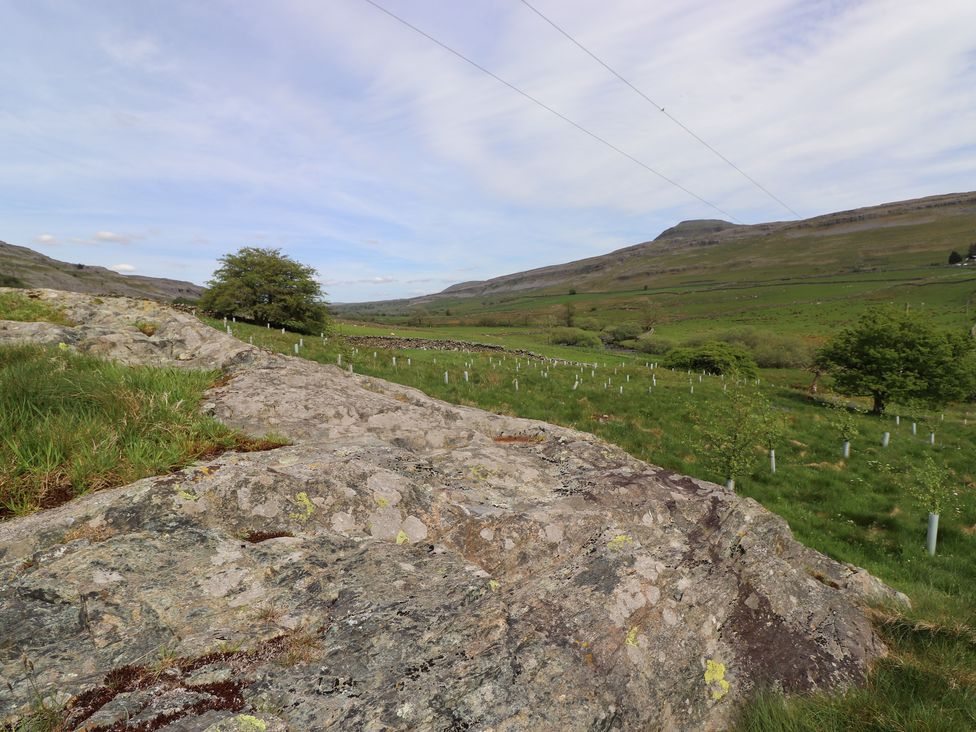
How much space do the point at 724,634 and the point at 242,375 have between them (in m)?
7.40

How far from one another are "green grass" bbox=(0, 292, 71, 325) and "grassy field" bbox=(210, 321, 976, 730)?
1064cm

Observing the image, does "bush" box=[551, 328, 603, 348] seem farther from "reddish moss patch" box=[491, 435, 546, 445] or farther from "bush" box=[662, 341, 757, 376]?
"reddish moss patch" box=[491, 435, 546, 445]

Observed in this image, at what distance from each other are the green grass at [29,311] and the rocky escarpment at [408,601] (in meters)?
14.8

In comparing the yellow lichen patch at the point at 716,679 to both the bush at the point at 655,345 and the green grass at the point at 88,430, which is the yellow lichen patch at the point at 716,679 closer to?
the green grass at the point at 88,430

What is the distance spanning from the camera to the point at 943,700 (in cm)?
301

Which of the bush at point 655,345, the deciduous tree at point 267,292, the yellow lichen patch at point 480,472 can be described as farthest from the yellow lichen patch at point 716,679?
the bush at point 655,345

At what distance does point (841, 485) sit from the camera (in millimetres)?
15898

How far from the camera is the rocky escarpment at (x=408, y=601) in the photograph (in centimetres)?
252

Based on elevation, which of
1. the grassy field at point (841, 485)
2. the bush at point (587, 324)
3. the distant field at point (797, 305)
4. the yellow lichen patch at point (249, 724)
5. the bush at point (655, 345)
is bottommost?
the grassy field at point (841, 485)

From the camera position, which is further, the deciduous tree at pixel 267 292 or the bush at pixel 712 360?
the bush at pixel 712 360

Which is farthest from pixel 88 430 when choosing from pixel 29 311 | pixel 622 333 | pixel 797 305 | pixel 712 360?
pixel 797 305

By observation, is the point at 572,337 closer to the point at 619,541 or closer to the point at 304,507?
the point at 619,541

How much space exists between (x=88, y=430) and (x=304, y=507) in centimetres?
228

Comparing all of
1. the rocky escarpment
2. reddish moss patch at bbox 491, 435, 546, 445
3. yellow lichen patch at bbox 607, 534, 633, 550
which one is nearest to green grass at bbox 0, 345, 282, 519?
the rocky escarpment
